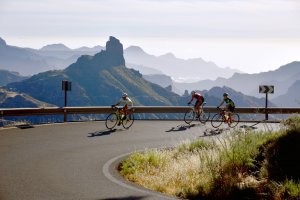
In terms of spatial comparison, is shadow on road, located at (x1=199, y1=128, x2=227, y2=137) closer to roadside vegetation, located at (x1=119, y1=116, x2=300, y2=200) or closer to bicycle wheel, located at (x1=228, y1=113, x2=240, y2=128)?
bicycle wheel, located at (x1=228, y1=113, x2=240, y2=128)

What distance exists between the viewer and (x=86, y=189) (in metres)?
9.12

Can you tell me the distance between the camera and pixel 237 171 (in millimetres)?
9922

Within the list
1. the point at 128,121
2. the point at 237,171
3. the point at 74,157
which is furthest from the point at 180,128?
the point at 237,171

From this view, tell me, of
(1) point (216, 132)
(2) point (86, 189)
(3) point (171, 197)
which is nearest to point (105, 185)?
(2) point (86, 189)

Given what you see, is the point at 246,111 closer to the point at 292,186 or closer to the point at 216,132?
the point at 216,132

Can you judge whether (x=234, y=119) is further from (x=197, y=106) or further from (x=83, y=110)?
(x=83, y=110)

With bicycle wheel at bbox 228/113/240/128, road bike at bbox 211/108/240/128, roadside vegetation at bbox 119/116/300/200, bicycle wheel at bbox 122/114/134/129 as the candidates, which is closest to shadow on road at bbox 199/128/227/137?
road bike at bbox 211/108/240/128

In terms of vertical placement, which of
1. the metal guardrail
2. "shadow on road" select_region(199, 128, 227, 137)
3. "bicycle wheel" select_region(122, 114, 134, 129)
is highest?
the metal guardrail

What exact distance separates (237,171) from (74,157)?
5.29 m

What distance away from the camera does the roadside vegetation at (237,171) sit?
28.3ft

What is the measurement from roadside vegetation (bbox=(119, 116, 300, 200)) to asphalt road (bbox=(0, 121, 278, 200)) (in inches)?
25.5

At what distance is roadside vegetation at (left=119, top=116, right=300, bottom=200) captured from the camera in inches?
340

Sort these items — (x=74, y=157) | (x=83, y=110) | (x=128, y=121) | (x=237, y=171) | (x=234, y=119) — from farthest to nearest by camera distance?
(x=83, y=110), (x=234, y=119), (x=128, y=121), (x=74, y=157), (x=237, y=171)

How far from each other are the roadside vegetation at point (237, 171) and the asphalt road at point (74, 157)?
648 mm
